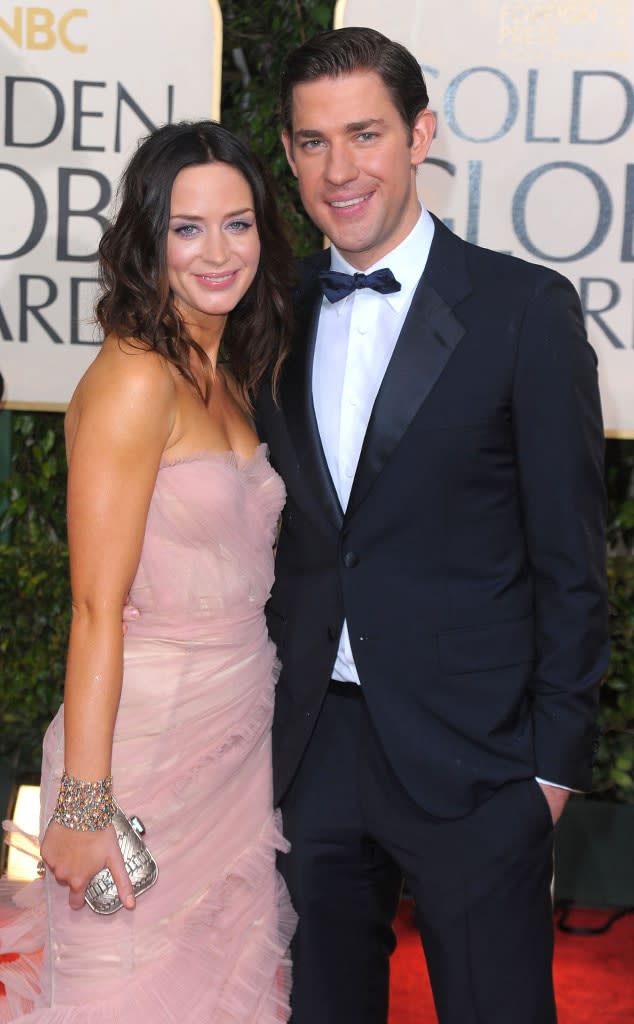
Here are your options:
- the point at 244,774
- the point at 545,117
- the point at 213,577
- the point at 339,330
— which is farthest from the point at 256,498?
the point at 545,117

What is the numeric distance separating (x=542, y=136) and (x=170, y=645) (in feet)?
5.99

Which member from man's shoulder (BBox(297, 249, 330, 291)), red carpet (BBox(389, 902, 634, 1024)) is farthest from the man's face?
red carpet (BBox(389, 902, 634, 1024))

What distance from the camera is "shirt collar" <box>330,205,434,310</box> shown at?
1998mm

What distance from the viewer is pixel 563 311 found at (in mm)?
1864

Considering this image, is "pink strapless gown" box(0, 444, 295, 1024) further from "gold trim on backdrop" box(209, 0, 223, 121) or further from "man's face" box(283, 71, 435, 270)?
"gold trim on backdrop" box(209, 0, 223, 121)

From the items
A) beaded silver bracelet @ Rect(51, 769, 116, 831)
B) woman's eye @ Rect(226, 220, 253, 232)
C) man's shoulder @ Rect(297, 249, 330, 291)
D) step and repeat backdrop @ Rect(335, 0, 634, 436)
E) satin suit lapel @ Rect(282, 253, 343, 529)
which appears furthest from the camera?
step and repeat backdrop @ Rect(335, 0, 634, 436)

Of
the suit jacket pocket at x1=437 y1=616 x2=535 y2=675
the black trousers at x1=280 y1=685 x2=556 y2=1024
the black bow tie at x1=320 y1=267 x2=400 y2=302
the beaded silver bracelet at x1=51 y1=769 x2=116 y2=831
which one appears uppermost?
the black bow tie at x1=320 y1=267 x2=400 y2=302

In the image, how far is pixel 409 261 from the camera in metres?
2.02

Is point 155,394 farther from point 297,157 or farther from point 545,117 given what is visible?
point 545,117

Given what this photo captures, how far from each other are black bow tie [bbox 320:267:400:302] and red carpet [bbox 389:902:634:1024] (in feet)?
5.87

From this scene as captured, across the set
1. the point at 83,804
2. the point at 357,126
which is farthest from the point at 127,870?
the point at 357,126

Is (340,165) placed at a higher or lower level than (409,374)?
higher

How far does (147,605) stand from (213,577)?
0.11 m

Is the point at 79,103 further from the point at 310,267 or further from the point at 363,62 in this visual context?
the point at 363,62
